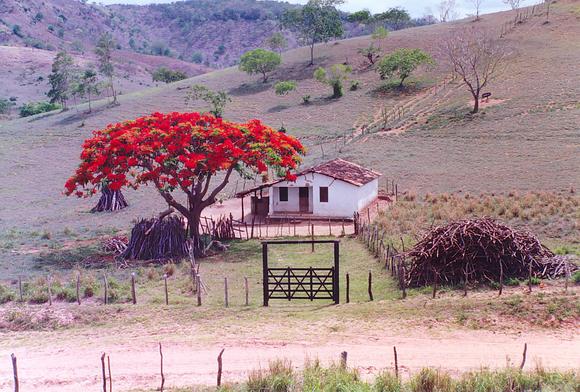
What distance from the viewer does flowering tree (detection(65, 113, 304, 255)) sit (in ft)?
78.2

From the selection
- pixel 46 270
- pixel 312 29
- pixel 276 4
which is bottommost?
pixel 46 270

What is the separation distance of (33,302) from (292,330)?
816 cm

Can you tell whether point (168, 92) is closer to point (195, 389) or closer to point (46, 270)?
point (46, 270)

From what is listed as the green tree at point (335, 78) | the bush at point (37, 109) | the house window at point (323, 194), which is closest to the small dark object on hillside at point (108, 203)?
the house window at point (323, 194)

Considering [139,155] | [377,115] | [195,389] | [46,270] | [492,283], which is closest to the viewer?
[195,389]

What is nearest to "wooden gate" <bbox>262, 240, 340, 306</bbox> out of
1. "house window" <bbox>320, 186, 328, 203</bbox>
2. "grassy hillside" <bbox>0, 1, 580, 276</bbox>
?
"grassy hillside" <bbox>0, 1, 580, 276</bbox>

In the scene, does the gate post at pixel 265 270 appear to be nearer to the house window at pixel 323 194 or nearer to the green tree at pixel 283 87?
the house window at pixel 323 194

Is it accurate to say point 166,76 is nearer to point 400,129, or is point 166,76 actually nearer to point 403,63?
point 403,63

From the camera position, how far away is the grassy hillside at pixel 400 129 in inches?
1420

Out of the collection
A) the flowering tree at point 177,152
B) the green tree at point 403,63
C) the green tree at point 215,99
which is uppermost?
the green tree at point 403,63

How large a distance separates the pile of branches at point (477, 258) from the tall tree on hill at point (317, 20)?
6686 centimetres

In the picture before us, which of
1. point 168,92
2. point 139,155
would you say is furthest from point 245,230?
point 168,92

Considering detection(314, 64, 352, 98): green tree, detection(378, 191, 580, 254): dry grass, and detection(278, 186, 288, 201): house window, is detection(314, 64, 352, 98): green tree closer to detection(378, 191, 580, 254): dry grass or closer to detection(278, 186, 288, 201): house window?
detection(378, 191, 580, 254): dry grass

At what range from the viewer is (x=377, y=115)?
5722 cm
